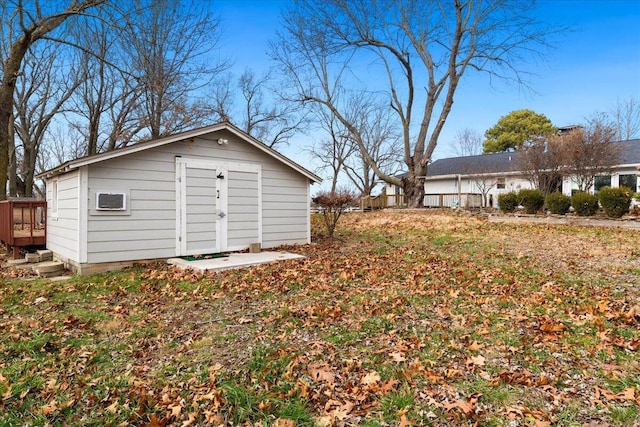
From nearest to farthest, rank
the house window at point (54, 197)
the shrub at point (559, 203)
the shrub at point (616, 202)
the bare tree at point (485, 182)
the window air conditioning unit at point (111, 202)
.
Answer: the window air conditioning unit at point (111, 202)
the house window at point (54, 197)
the shrub at point (616, 202)
the shrub at point (559, 203)
the bare tree at point (485, 182)

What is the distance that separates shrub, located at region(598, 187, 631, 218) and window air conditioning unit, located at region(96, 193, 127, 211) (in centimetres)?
1394

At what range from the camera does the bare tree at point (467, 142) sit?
122ft

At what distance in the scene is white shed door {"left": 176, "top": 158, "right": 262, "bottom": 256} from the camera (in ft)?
26.1

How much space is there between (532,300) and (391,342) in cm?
227

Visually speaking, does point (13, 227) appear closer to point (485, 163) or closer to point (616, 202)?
point (616, 202)

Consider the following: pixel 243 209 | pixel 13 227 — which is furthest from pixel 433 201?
pixel 13 227

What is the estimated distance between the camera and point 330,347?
11.8 feet

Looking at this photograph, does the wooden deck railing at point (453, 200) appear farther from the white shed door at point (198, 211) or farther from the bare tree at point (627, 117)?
the white shed door at point (198, 211)

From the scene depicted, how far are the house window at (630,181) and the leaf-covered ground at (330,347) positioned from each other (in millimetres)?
14314

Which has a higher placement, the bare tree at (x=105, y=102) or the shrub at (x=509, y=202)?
the bare tree at (x=105, y=102)

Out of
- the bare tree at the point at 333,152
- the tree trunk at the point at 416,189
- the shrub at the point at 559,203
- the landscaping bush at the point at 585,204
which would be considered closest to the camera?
the landscaping bush at the point at 585,204

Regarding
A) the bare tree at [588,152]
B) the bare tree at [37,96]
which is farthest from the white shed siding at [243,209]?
the bare tree at [37,96]

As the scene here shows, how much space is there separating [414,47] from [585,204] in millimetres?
11635

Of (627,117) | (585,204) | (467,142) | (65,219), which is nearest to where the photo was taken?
(65,219)
